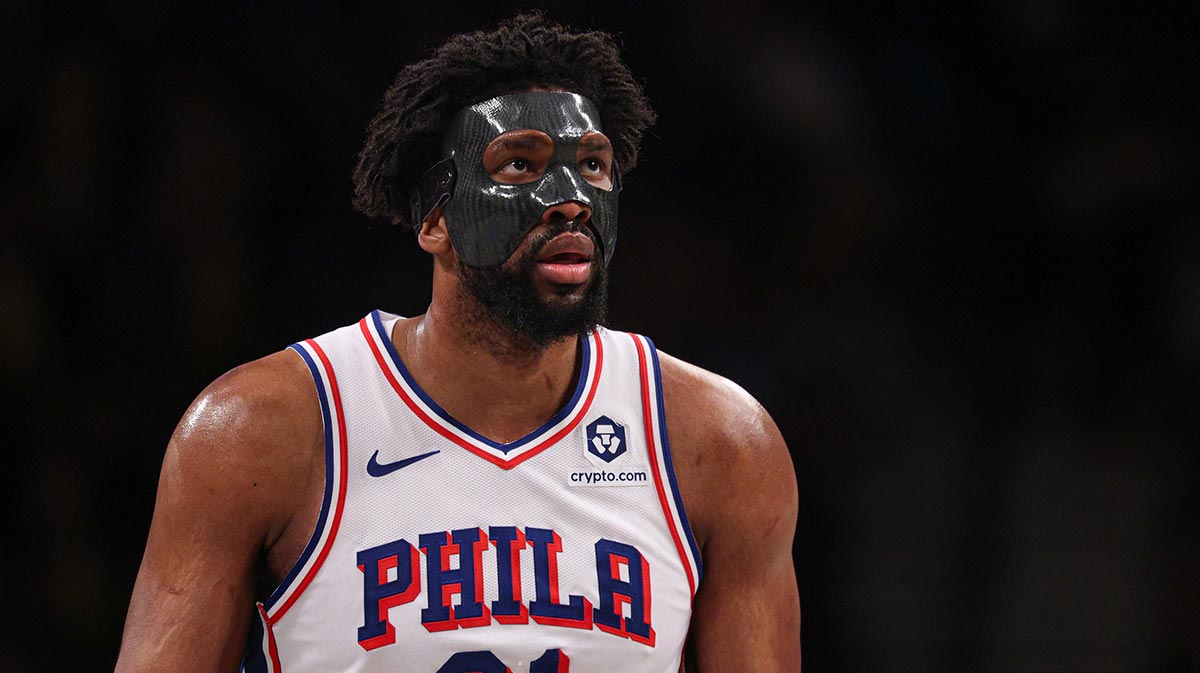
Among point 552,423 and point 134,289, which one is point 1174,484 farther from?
point 134,289

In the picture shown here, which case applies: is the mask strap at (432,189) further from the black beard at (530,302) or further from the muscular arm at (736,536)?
the muscular arm at (736,536)

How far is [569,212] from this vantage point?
6.81 feet

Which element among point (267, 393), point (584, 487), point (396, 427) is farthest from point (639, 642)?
point (267, 393)

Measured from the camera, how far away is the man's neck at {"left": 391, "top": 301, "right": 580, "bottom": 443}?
2158 millimetres

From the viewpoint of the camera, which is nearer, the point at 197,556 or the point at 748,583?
the point at 197,556

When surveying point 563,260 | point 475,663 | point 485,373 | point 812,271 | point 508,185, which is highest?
point 812,271

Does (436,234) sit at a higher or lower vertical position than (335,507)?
higher

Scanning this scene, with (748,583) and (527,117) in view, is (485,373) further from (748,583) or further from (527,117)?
(748,583)

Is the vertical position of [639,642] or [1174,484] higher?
[1174,484]

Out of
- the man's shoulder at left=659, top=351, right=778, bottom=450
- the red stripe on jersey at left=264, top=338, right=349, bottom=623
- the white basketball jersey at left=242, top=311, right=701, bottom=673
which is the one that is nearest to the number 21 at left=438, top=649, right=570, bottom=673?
the white basketball jersey at left=242, top=311, right=701, bottom=673

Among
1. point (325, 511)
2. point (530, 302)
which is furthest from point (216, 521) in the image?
point (530, 302)

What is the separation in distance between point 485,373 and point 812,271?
1929mm

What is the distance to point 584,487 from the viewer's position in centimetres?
213

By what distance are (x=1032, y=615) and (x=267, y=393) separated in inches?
94.0
